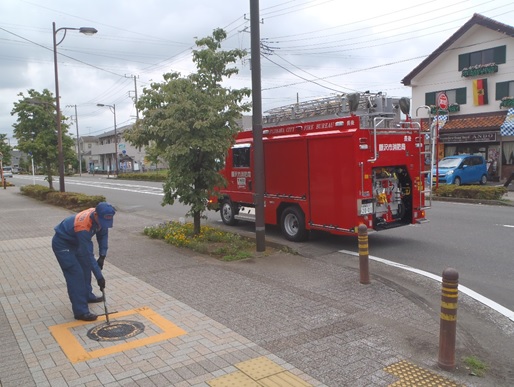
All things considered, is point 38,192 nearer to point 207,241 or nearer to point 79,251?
point 207,241

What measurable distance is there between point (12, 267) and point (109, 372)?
5438 millimetres

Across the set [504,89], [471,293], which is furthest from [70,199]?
[504,89]

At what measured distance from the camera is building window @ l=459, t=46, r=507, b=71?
29141 mm

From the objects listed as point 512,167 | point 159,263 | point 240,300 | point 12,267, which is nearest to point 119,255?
point 159,263

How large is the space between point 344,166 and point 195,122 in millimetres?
3203

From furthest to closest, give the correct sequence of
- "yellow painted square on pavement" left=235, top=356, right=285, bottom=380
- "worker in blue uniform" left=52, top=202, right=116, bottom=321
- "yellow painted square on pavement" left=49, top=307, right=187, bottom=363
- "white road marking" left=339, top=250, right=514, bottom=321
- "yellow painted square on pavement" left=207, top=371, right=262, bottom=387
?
"white road marking" left=339, top=250, right=514, bottom=321
"worker in blue uniform" left=52, top=202, right=116, bottom=321
"yellow painted square on pavement" left=49, top=307, right=187, bottom=363
"yellow painted square on pavement" left=235, top=356, right=285, bottom=380
"yellow painted square on pavement" left=207, top=371, right=262, bottom=387

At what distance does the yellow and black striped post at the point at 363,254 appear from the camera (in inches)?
267

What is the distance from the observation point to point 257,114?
30.2ft

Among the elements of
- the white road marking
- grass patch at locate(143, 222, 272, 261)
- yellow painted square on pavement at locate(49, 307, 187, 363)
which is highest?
grass patch at locate(143, 222, 272, 261)

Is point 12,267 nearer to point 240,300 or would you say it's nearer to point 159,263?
point 159,263

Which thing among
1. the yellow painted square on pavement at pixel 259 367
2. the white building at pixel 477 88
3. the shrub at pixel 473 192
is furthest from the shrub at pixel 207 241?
the white building at pixel 477 88

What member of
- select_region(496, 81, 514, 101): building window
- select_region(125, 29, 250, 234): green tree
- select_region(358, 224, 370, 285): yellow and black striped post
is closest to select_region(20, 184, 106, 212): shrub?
select_region(125, 29, 250, 234): green tree

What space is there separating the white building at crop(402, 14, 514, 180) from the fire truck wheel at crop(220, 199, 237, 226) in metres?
19.3

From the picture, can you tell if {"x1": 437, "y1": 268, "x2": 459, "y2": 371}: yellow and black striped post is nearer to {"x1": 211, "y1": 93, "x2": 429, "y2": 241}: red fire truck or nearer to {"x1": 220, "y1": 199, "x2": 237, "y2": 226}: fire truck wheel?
{"x1": 211, "y1": 93, "x2": 429, "y2": 241}: red fire truck
